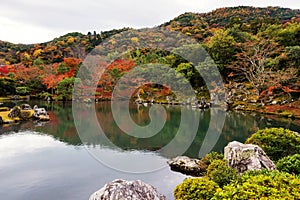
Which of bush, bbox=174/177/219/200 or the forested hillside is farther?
the forested hillside

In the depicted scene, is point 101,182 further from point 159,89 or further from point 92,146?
point 159,89

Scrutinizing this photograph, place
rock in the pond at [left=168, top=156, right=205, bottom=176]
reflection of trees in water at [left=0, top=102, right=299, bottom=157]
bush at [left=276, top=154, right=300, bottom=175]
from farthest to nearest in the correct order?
1. reflection of trees in water at [left=0, top=102, right=299, bottom=157]
2. rock in the pond at [left=168, top=156, right=205, bottom=176]
3. bush at [left=276, top=154, right=300, bottom=175]

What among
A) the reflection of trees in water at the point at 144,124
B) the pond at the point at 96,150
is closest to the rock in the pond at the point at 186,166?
the pond at the point at 96,150

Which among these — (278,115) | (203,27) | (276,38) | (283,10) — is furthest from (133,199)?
(283,10)

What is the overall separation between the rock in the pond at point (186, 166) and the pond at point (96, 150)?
0.33 meters

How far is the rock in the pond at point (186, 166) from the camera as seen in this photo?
29.9 ft

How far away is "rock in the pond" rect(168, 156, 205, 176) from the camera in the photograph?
29.9 ft

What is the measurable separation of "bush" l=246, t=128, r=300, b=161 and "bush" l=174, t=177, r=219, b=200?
130 inches

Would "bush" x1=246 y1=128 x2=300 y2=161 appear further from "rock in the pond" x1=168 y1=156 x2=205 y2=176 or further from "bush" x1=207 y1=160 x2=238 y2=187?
"rock in the pond" x1=168 y1=156 x2=205 y2=176

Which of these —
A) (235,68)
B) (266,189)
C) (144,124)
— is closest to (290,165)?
(266,189)

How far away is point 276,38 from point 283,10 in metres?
50.7

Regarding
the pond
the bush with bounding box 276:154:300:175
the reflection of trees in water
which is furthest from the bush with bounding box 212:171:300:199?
the reflection of trees in water

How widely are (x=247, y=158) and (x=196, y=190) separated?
1.91 meters

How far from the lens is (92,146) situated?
13.4 meters
